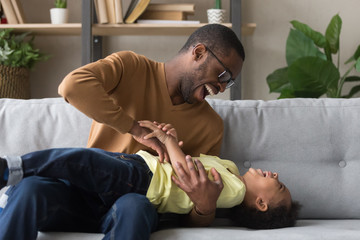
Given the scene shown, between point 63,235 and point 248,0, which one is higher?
point 248,0

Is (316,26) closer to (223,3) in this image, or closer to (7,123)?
(223,3)

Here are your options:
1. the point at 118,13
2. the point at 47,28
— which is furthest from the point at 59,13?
the point at 118,13

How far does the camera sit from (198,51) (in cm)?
181

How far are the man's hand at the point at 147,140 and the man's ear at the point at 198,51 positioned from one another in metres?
0.32

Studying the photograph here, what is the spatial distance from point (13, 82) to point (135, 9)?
841mm

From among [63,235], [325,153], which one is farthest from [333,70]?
[63,235]

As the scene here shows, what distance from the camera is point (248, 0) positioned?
11.2ft

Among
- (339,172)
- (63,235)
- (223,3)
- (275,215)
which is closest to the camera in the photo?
(63,235)

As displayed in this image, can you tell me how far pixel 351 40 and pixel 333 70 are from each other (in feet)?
1.75

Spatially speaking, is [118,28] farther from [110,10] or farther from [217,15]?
[217,15]

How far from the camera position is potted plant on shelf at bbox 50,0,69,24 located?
10.4 feet

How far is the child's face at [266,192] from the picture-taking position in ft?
5.64

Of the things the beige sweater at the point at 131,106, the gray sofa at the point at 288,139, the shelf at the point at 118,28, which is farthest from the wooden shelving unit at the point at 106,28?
the beige sweater at the point at 131,106

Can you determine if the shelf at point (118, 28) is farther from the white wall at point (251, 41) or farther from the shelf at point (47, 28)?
the white wall at point (251, 41)
